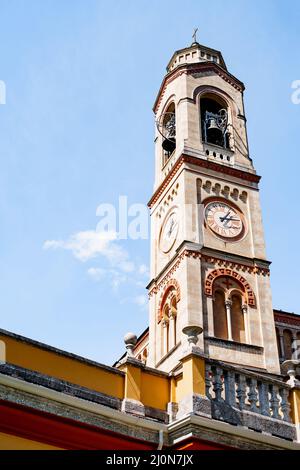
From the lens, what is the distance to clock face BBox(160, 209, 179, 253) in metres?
26.6

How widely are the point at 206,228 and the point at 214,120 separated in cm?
649

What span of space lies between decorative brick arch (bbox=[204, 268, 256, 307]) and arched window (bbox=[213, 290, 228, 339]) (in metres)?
0.52

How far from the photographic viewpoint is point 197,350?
11523 millimetres

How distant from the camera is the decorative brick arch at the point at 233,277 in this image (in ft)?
79.8

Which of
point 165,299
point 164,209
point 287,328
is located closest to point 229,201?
point 164,209

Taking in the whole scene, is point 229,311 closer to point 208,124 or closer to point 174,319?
point 174,319

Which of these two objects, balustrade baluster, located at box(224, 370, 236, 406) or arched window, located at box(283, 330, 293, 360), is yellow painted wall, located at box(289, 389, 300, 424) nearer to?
balustrade baluster, located at box(224, 370, 236, 406)

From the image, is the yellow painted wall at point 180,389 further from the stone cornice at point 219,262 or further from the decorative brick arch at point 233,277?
the stone cornice at point 219,262

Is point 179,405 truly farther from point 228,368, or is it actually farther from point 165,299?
point 165,299

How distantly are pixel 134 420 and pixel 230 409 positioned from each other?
6.02 ft

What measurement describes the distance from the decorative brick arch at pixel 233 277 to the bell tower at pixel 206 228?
0.14ft

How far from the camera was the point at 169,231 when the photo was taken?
2727cm

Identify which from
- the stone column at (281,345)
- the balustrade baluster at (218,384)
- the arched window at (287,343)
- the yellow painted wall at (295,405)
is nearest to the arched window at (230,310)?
the stone column at (281,345)

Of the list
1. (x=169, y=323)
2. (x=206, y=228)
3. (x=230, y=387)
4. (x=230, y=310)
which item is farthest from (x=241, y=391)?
(x=206, y=228)
